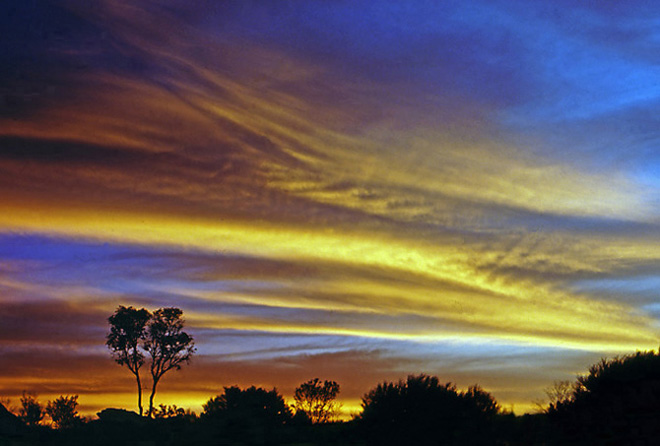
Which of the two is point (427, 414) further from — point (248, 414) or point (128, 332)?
point (128, 332)

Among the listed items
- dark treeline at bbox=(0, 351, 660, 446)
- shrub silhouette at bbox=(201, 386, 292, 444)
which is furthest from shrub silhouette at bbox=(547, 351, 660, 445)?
shrub silhouette at bbox=(201, 386, 292, 444)

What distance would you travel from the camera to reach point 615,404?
65.3 feet

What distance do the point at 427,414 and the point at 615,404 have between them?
5.89 meters

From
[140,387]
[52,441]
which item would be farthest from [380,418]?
[140,387]

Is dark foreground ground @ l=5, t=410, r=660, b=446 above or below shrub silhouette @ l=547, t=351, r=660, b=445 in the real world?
below

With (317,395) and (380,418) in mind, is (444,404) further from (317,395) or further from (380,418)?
(317,395)

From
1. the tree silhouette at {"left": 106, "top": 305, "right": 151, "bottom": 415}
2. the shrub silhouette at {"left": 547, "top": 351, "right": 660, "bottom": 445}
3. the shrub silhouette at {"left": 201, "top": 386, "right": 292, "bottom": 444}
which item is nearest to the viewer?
the shrub silhouette at {"left": 547, "top": 351, "right": 660, "bottom": 445}

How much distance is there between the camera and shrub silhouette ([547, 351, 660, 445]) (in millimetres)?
19109

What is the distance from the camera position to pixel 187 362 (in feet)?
229

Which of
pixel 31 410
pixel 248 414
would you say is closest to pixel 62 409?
pixel 31 410

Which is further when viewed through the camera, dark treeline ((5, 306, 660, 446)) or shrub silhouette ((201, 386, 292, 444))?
shrub silhouette ((201, 386, 292, 444))

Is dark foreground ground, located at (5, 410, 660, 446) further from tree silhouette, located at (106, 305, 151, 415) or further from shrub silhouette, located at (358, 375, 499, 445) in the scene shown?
tree silhouette, located at (106, 305, 151, 415)

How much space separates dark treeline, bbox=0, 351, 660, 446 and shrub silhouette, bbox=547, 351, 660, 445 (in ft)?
0.09

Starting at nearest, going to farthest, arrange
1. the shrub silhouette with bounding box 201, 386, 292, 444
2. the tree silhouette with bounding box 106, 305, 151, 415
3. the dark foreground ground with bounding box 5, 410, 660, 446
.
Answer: the dark foreground ground with bounding box 5, 410, 660, 446 < the shrub silhouette with bounding box 201, 386, 292, 444 < the tree silhouette with bounding box 106, 305, 151, 415
